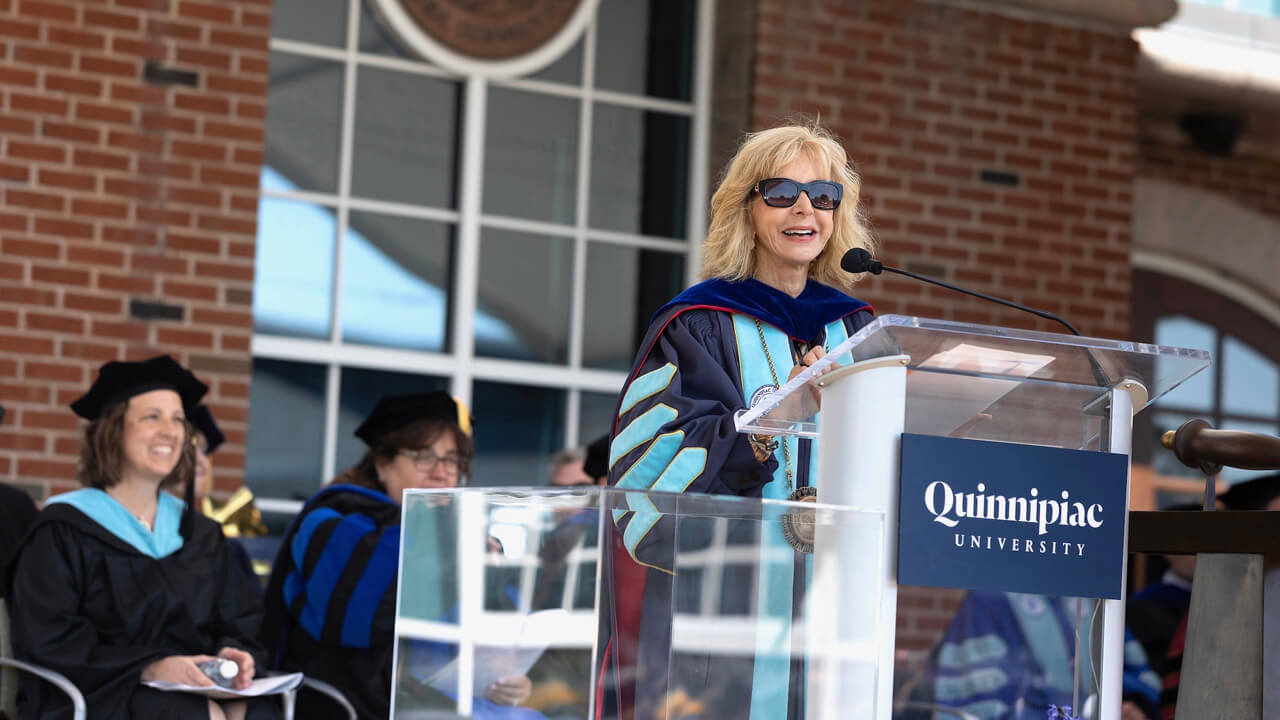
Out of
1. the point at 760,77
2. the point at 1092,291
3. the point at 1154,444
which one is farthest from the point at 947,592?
the point at 1154,444

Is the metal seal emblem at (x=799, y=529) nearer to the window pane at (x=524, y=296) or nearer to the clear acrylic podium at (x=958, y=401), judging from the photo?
the clear acrylic podium at (x=958, y=401)

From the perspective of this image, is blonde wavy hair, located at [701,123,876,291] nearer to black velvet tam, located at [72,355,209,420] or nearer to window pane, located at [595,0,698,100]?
black velvet tam, located at [72,355,209,420]

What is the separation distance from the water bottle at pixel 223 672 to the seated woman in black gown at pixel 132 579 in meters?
0.02

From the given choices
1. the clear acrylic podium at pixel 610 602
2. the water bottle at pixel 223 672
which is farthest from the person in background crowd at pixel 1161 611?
the clear acrylic podium at pixel 610 602

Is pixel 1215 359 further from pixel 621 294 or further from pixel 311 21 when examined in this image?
pixel 311 21

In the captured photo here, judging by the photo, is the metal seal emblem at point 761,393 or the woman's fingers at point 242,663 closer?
the metal seal emblem at point 761,393

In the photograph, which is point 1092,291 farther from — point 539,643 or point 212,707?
point 539,643

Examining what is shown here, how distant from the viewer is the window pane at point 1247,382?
360 inches

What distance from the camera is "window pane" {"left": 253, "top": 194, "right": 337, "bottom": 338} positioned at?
6.61 meters

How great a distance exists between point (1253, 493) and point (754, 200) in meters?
3.67

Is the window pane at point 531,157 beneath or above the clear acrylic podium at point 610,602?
above

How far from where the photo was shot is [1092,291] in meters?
7.48

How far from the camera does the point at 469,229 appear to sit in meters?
6.88

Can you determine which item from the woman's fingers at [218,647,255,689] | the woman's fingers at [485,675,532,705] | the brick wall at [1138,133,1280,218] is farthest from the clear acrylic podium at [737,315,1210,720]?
the brick wall at [1138,133,1280,218]
